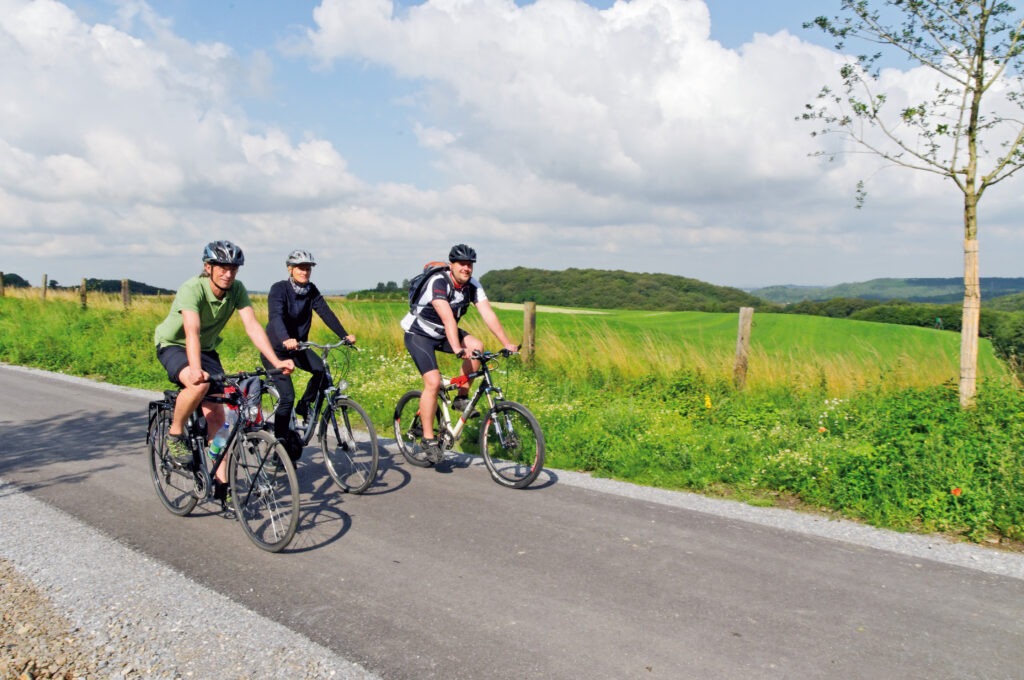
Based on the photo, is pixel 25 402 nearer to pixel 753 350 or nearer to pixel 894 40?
pixel 753 350

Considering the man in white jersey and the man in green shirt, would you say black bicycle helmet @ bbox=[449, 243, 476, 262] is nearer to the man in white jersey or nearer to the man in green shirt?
the man in white jersey

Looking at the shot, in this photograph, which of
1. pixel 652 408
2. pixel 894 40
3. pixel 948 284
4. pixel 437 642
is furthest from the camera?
pixel 948 284

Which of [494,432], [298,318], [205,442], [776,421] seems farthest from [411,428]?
[776,421]

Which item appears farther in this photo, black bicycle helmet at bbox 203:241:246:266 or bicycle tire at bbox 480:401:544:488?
bicycle tire at bbox 480:401:544:488

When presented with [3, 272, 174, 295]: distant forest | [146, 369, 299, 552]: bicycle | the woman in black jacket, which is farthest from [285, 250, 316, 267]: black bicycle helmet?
[3, 272, 174, 295]: distant forest

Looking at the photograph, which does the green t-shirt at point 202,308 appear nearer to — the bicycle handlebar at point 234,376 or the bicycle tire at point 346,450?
the bicycle handlebar at point 234,376

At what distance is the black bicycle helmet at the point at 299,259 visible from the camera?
6926 millimetres

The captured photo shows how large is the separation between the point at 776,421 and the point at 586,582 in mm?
4971

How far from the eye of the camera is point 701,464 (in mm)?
7246

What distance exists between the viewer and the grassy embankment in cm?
600

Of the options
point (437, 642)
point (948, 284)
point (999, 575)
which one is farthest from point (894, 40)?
point (948, 284)

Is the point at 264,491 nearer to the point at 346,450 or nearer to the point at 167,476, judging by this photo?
the point at 167,476

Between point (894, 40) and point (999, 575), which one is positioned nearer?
point (999, 575)

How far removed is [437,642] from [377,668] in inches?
14.8
